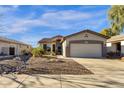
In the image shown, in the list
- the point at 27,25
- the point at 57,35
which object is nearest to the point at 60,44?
the point at 57,35

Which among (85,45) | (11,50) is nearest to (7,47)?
(11,50)

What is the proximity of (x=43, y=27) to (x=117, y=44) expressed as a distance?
11.2 meters

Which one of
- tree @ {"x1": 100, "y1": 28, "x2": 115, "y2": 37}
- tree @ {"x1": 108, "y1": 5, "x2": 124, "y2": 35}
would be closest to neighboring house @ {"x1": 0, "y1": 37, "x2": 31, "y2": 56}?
tree @ {"x1": 108, "y1": 5, "x2": 124, "y2": 35}

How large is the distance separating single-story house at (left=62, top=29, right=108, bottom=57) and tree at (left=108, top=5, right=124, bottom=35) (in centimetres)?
460

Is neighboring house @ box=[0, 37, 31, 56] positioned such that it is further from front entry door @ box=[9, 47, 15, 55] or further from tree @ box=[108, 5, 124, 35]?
tree @ box=[108, 5, 124, 35]

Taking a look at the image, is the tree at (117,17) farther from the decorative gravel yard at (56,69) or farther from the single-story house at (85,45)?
the decorative gravel yard at (56,69)

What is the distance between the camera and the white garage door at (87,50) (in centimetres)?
3139

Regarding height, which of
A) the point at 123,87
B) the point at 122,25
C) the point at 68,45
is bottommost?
the point at 123,87

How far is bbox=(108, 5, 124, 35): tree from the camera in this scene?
982 inches

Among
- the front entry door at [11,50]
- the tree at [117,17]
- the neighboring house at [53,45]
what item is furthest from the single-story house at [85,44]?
the front entry door at [11,50]

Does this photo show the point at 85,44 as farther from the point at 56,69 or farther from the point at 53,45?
the point at 56,69

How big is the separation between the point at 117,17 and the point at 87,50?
282 inches

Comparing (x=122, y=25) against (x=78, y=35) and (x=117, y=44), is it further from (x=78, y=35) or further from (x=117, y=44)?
(x=117, y=44)
